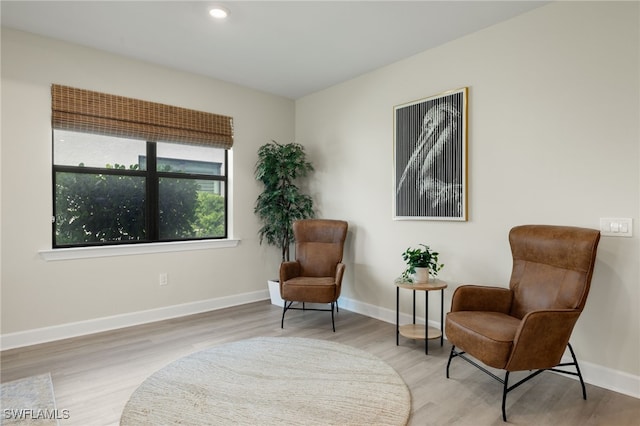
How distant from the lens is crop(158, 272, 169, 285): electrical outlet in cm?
375

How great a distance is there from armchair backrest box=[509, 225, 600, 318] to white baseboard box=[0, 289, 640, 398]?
0.59m

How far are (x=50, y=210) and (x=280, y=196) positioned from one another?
2308mm

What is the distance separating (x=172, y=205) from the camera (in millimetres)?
3924

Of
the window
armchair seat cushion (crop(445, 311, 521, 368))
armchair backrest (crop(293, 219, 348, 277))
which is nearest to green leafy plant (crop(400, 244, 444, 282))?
armchair seat cushion (crop(445, 311, 521, 368))

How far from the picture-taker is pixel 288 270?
12.3ft

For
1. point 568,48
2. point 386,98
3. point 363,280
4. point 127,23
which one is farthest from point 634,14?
point 127,23

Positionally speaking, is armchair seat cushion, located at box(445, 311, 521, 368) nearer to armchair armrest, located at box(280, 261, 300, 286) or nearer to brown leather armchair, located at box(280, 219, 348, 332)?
brown leather armchair, located at box(280, 219, 348, 332)

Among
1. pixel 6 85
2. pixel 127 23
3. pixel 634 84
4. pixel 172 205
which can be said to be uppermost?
pixel 127 23

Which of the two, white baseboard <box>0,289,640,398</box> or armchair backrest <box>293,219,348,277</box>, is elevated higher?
armchair backrest <box>293,219,348,277</box>

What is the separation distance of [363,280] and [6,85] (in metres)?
3.79

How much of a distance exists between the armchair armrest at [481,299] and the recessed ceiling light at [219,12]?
272cm

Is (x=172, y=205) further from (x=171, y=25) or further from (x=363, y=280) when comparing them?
(x=363, y=280)

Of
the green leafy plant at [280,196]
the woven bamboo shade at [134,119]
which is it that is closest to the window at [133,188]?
the woven bamboo shade at [134,119]

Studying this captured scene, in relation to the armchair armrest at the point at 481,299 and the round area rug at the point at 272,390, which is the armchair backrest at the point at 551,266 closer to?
the armchair armrest at the point at 481,299
